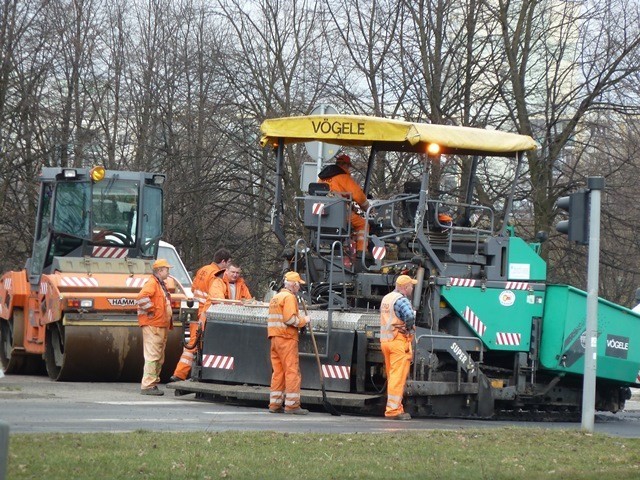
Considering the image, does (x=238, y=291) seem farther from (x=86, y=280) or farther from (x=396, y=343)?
(x=396, y=343)

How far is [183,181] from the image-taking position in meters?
29.4

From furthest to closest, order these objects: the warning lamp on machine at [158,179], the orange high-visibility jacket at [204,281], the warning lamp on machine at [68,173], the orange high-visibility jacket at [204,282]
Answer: the warning lamp on machine at [158,179]
the warning lamp on machine at [68,173]
the orange high-visibility jacket at [204,281]
the orange high-visibility jacket at [204,282]

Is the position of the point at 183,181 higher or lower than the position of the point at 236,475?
higher

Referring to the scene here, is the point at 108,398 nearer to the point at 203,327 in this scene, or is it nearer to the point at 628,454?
the point at 203,327

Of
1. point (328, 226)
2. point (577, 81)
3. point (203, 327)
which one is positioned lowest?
point (203, 327)

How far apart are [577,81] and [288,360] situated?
575 inches

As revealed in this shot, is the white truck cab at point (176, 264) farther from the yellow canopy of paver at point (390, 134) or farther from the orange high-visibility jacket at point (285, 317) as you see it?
the orange high-visibility jacket at point (285, 317)

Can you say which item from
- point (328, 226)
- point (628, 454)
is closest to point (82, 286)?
point (328, 226)

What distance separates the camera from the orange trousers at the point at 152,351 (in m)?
15.4

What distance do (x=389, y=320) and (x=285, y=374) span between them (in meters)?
1.33

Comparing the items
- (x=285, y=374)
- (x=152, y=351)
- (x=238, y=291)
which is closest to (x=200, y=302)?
(x=238, y=291)

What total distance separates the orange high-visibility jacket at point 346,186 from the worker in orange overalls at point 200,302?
221 centimetres

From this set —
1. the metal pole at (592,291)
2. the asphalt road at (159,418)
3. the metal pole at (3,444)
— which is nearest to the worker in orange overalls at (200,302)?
the asphalt road at (159,418)

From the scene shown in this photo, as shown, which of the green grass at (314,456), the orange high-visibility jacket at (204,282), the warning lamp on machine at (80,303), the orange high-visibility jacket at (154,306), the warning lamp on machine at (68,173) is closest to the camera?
the green grass at (314,456)
